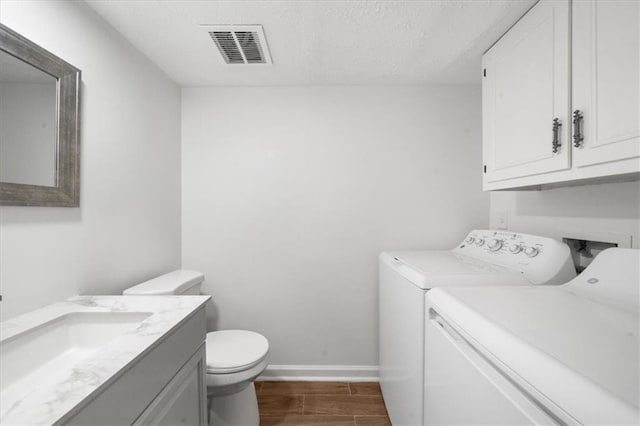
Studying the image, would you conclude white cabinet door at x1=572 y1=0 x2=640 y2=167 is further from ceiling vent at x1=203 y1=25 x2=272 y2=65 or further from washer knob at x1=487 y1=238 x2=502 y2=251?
ceiling vent at x1=203 y1=25 x2=272 y2=65

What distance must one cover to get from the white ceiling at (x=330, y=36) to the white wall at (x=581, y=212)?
0.90 m

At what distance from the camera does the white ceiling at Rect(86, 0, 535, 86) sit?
125 cm

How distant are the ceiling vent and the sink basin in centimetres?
139

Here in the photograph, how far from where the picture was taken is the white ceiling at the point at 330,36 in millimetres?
1248

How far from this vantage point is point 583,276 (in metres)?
1.05

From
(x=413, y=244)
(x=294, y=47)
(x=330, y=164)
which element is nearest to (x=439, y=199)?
(x=413, y=244)

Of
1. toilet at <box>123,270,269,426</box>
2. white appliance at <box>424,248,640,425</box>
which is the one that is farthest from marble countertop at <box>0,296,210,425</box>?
white appliance at <box>424,248,640,425</box>

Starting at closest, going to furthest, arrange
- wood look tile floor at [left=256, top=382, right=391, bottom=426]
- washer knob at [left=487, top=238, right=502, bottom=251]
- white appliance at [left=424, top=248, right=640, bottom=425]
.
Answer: white appliance at [left=424, top=248, right=640, bottom=425], washer knob at [left=487, top=238, right=502, bottom=251], wood look tile floor at [left=256, top=382, right=391, bottom=426]

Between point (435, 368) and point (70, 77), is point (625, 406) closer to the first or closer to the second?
point (435, 368)

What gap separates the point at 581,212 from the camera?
1336 millimetres

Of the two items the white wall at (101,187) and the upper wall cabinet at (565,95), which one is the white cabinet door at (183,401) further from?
the upper wall cabinet at (565,95)

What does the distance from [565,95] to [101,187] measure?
2.03m

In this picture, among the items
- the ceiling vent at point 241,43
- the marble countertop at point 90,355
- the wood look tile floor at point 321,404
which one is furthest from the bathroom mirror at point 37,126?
the wood look tile floor at point 321,404

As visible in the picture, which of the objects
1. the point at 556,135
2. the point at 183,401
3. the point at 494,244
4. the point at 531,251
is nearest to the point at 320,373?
the point at 183,401
